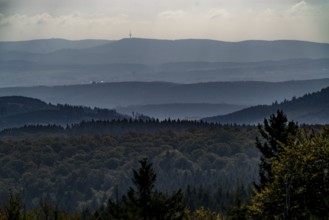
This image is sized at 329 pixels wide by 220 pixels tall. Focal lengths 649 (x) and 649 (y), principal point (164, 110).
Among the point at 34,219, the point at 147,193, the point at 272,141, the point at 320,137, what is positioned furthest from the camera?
the point at 34,219

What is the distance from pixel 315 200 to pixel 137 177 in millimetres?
12876

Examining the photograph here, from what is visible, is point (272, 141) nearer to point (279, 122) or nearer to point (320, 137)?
point (279, 122)

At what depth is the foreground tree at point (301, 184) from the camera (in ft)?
138

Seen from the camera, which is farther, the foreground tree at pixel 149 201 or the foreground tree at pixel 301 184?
the foreground tree at pixel 149 201

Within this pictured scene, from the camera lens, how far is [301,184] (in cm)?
4284

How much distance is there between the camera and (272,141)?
5653 cm

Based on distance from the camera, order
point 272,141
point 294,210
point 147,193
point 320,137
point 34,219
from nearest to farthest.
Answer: point 294,210, point 320,137, point 147,193, point 272,141, point 34,219

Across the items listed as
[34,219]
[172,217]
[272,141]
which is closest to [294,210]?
[172,217]

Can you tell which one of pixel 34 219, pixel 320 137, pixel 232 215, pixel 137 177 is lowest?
pixel 34 219

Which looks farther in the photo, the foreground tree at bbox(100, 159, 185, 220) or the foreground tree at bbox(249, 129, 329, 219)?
the foreground tree at bbox(100, 159, 185, 220)

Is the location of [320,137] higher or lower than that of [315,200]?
higher

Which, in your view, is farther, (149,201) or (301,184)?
(149,201)

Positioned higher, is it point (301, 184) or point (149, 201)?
point (301, 184)

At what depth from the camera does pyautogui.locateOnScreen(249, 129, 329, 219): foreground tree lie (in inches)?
1656
